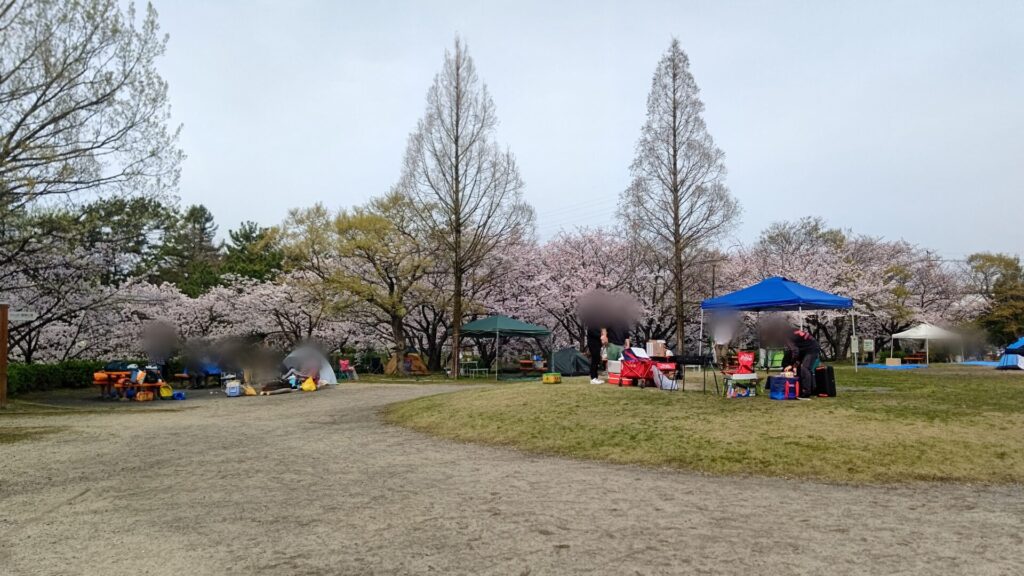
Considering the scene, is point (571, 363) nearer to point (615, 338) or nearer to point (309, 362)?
point (615, 338)

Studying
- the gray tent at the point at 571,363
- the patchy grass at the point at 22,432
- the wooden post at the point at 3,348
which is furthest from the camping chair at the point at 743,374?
the wooden post at the point at 3,348

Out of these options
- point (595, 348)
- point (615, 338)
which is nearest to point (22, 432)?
point (595, 348)

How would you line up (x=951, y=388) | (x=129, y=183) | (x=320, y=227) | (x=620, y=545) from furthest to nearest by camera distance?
(x=320, y=227) < (x=129, y=183) < (x=951, y=388) < (x=620, y=545)

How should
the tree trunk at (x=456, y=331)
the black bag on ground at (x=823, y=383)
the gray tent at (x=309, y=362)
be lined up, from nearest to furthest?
1. the black bag on ground at (x=823, y=383)
2. the gray tent at (x=309, y=362)
3. the tree trunk at (x=456, y=331)

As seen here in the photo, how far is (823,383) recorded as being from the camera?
1082 cm

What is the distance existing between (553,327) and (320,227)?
43.4ft

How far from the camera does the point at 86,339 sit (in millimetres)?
28188

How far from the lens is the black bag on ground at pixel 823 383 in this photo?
1078 cm

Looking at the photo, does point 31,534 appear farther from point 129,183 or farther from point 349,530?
point 129,183

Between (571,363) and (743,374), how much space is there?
44.2 feet

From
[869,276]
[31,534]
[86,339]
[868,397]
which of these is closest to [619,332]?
[868,397]

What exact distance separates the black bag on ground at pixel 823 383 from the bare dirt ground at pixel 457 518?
17.1 ft

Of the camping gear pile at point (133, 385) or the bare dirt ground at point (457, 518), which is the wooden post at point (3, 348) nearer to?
the camping gear pile at point (133, 385)

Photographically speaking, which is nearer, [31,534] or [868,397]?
[31,534]
